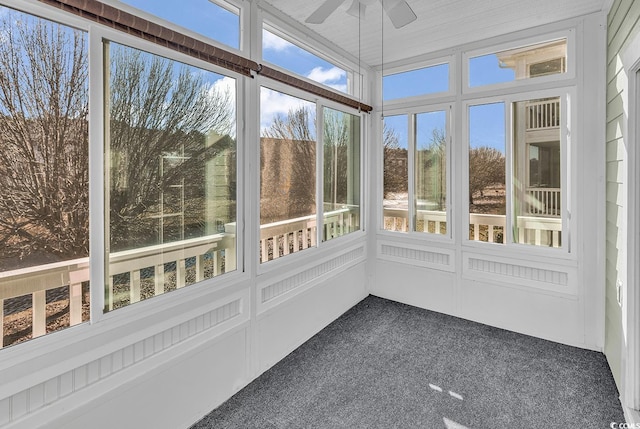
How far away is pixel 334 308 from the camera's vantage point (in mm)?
3555

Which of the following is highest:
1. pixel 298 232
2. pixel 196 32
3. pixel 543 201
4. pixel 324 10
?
pixel 324 10

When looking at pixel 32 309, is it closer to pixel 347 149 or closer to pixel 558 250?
pixel 347 149

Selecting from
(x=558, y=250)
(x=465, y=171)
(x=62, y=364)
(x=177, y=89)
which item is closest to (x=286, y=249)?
(x=177, y=89)

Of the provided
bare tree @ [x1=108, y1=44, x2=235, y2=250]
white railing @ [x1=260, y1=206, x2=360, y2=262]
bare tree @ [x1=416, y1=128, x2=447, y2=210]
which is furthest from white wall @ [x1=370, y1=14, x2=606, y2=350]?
bare tree @ [x1=108, y1=44, x2=235, y2=250]

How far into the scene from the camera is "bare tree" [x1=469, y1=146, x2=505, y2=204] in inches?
132

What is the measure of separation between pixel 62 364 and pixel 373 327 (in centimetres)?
260

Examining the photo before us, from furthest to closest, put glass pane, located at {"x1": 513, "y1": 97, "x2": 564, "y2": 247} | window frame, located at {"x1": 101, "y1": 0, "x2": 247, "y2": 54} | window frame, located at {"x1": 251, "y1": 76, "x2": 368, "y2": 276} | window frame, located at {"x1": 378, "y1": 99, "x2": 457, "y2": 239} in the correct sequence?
window frame, located at {"x1": 378, "y1": 99, "x2": 457, "y2": 239}, glass pane, located at {"x1": 513, "y1": 97, "x2": 564, "y2": 247}, window frame, located at {"x1": 251, "y1": 76, "x2": 368, "y2": 276}, window frame, located at {"x1": 101, "y1": 0, "x2": 247, "y2": 54}

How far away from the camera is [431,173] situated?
378cm

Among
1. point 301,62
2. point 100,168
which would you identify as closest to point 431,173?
point 301,62

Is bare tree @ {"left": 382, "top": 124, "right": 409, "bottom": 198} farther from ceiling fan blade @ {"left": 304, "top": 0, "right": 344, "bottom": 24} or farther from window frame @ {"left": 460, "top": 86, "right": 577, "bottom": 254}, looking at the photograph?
ceiling fan blade @ {"left": 304, "top": 0, "right": 344, "bottom": 24}

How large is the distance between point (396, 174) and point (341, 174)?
768 mm

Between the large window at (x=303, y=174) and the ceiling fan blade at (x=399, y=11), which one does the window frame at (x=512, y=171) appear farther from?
the ceiling fan blade at (x=399, y=11)

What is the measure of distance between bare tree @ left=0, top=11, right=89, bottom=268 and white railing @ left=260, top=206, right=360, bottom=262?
1.32 m

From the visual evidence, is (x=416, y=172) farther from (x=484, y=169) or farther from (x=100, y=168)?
(x=100, y=168)
